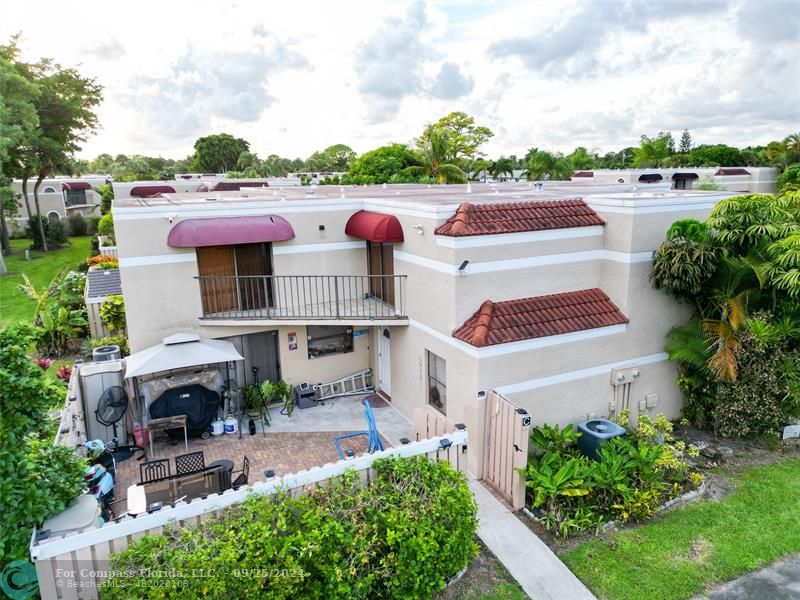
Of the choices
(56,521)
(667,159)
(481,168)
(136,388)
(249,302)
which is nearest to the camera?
(56,521)

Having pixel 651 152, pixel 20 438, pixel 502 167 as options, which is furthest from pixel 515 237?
pixel 651 152

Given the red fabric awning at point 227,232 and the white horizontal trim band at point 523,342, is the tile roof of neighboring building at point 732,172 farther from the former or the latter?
the red fabric awning at point 227,232

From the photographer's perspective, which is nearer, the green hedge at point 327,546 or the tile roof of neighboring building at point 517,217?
the green hedge at point 327,546

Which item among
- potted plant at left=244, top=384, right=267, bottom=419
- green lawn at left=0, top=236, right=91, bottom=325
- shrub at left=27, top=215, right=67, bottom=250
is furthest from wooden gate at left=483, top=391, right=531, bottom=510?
shrub at left=27, top=215, right=67, bottom=250

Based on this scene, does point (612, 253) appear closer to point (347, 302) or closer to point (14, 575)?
point (347, 302)

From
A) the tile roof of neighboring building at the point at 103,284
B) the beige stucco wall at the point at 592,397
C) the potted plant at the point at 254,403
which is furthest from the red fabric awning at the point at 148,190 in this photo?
the beige stucco wall at the point at 592,397

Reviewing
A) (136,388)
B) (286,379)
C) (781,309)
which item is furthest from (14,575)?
(781,309)

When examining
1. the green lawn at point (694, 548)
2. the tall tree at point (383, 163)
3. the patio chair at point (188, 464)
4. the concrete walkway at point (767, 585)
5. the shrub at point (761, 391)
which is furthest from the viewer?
the tall tree at point (383, 163)

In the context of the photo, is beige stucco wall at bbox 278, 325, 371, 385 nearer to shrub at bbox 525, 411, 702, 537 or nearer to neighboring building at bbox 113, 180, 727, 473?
neighboring building at bbox 113, 180, 727, 473
